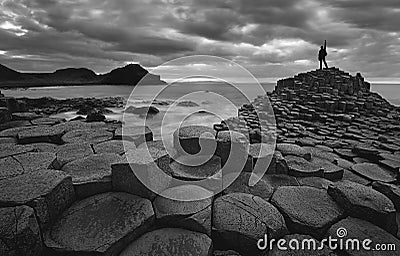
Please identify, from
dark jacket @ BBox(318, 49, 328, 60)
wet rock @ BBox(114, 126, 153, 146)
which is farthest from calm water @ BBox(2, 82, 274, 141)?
dark jacket @ BBox(318, 49, 328, 60)

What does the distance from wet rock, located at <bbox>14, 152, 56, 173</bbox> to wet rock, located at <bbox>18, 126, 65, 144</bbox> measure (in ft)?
3.08

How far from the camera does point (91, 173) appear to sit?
2.17 meters

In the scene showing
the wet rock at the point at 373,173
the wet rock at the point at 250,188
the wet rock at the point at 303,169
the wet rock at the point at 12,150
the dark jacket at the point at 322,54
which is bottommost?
the wet rock at the point at 373,173

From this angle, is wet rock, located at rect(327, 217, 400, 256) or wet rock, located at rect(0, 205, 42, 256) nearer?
wet rock, located at rect(0, 205, 42, 256)

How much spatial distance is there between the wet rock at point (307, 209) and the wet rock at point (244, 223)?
0.38 ft

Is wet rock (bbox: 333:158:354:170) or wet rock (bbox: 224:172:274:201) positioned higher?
wet rock (bbox: 224:172:274:201)

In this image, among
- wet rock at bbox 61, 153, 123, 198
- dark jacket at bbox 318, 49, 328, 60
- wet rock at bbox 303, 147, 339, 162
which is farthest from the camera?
dark jacket at bbox 318, 49, 328, 60

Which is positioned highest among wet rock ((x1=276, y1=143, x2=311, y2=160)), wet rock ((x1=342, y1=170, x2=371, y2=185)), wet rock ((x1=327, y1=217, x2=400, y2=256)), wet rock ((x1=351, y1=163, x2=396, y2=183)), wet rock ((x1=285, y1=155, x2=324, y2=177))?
wet rock ((x1=276, y1=143, x2=311, y2=160))

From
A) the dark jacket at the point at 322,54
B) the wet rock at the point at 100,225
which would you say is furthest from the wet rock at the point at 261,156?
the dark jacket at the point at 322,54

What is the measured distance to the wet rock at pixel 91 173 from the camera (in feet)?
6.43

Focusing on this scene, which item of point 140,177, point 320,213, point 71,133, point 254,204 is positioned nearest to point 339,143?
point 320,213

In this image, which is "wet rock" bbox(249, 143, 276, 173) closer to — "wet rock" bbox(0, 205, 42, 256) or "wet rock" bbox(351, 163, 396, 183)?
"wet rock" bbox(351, 163, 396, 183)

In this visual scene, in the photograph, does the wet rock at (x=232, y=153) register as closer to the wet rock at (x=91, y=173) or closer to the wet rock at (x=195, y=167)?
the wet rock at (x=195, y=167)

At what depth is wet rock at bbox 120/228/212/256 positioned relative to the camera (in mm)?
1634
